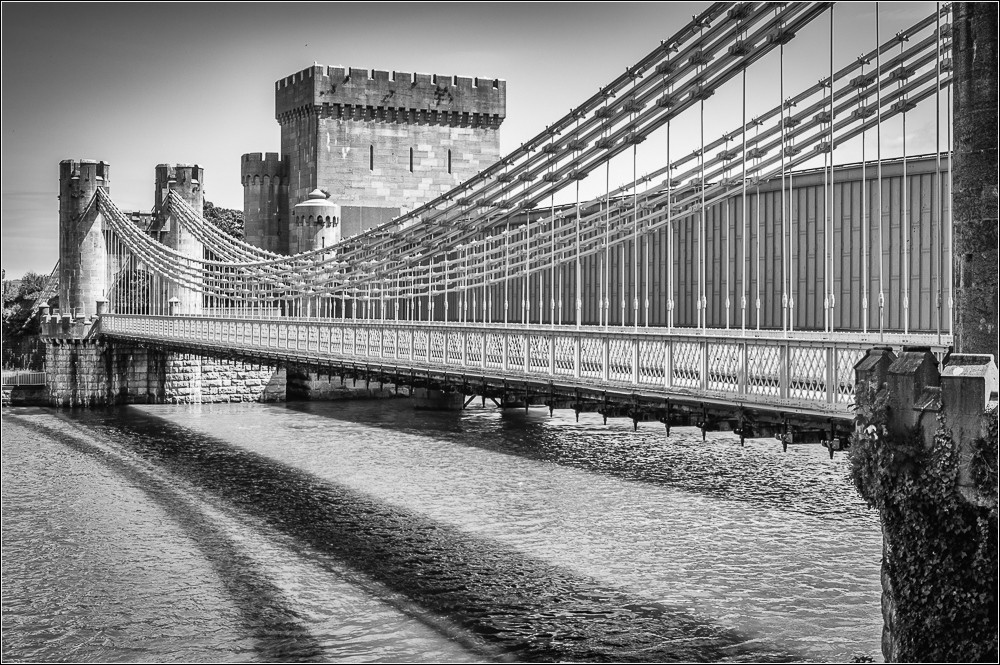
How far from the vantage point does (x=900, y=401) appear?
833cm

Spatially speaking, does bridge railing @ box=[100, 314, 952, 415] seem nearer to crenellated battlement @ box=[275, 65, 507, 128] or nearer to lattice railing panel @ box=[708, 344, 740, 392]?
lattice railing panel @ box=[708, 344, 740, 392]

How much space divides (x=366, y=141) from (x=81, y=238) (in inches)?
551

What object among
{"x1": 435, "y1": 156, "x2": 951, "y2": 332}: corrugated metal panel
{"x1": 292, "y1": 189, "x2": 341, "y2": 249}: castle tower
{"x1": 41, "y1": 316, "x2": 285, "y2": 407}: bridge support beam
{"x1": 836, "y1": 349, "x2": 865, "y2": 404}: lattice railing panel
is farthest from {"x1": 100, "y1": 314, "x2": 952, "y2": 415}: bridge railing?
{"x1": 292, "y1": 189, "x2": 341, "y2": 249}: castle tower

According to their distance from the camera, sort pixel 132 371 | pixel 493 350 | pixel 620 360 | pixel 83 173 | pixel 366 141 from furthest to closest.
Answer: pixel 366 141 → pixel 83 173 → pixel 132 371 → pixel 493 350 → pixel 620 360

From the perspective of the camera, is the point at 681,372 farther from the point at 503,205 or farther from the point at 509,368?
the point at 503,205

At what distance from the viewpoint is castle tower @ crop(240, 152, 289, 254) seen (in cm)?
4812

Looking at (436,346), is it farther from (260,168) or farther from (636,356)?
(260,168)

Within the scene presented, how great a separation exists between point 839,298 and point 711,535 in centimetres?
1133

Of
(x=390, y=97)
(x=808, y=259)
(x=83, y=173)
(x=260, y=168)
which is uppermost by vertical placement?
(x=390, y=97)

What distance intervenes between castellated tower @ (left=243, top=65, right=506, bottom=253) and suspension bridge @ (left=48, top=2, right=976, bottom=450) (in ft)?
26.2

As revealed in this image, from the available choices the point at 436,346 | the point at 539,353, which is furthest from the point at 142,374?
the point at 539,353

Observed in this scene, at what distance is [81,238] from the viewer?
37562 mm

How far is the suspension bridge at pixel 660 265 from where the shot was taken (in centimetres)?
1136

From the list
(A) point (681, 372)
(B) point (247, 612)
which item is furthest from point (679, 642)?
(B) point (247, 612)
